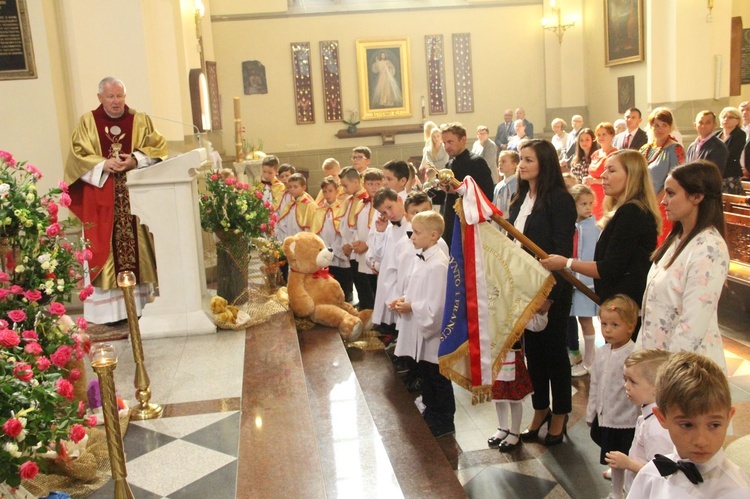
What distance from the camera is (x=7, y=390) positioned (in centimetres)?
234

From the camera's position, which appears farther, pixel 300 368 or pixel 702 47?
pixel 702 47


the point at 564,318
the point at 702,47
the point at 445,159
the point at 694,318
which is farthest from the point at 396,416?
the point at 702,47

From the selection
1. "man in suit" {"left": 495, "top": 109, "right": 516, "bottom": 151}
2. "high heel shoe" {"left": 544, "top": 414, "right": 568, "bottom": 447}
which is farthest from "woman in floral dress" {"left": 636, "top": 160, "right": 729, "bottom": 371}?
"man in suit" {"left": 495, "top": 109, "right": 516, "bottom": 151}

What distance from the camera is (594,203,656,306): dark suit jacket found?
12.2 feet

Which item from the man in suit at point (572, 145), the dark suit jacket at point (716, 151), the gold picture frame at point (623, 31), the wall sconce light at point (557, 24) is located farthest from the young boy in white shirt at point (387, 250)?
the wall sconce light at point (557, 24)

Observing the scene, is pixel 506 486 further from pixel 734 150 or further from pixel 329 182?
pixel 734 150

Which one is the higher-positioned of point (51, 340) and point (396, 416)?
point (51, 340)

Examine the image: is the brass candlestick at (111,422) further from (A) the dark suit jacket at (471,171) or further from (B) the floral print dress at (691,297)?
(A) the dark suit jacket at (471,171)

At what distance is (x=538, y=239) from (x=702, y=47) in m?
10.4

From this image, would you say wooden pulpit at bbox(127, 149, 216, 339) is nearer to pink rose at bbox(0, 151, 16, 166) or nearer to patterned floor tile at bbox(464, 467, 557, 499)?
pink rose at bbox(0, 151, 16, 166)

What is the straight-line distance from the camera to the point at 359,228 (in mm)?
7023

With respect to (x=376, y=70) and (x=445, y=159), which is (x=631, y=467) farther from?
(x=376, y=70)

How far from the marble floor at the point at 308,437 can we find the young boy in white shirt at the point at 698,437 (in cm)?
163

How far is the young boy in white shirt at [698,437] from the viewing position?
1896 mm
